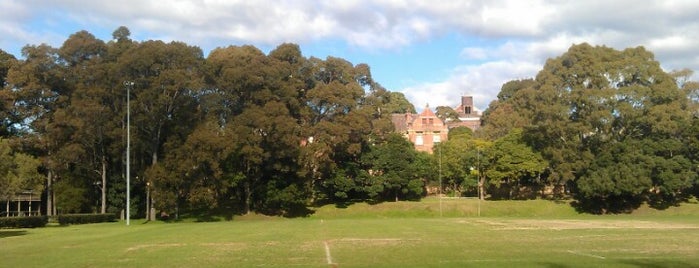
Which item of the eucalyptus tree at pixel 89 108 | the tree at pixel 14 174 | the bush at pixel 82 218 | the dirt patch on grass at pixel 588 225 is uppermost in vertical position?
the eucalyptus tree at pixel 89 108

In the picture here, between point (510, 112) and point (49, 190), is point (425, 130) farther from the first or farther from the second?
point (49, 190)

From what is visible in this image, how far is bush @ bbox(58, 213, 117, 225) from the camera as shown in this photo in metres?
46.2

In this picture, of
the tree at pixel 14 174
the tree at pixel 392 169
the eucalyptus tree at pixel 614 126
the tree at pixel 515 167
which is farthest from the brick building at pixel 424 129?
the tree at pixel 14 174

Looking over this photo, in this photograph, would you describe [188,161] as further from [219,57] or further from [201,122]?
[219,57]

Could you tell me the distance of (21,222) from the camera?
42.2m

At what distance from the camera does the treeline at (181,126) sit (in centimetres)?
5109

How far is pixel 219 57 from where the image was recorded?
5897 cm

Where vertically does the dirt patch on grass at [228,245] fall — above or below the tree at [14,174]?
below

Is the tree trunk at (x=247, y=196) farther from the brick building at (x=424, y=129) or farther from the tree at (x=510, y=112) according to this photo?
the brick building at (x=424, y=129)

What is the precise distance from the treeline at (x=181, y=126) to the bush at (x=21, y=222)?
10.4 ft

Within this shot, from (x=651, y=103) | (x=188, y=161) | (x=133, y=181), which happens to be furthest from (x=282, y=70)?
(x=651, y=103)

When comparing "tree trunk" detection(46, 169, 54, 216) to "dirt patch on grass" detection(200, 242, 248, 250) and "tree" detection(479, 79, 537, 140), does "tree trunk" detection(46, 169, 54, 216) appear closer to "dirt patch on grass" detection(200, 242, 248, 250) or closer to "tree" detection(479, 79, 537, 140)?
"dirt patch on grass" detection(200, 242, 248, 250)

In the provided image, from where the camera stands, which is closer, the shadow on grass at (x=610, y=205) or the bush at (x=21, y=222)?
the bush at (x=21, y=222)

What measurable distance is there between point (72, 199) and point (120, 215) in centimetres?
476
